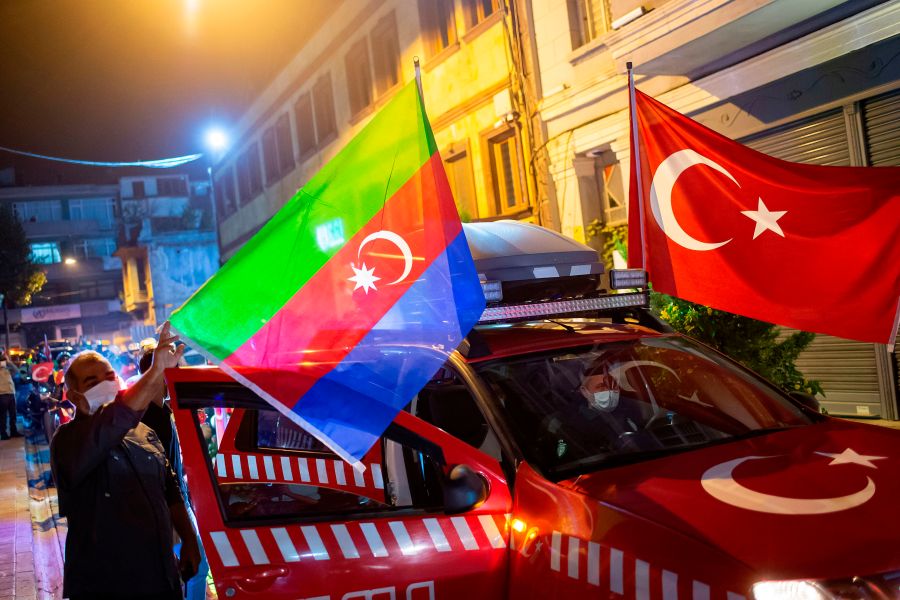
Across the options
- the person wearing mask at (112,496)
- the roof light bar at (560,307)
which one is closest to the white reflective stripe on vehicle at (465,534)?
the roof light bar at (560,307)

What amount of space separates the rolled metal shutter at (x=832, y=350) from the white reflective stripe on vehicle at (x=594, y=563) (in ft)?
25.9

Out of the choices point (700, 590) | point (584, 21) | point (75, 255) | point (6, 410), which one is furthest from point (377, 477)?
point (75, 255)

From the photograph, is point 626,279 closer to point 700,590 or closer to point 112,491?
point 700,590

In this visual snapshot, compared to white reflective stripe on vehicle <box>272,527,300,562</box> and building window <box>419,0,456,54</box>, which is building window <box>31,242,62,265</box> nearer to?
building window <box>419,0,456,54</box>

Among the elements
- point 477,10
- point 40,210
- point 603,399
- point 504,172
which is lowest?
point 603,399

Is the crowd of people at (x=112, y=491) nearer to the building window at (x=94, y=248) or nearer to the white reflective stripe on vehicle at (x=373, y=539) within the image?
the white reflective stripe on vehicle at (x=373, y=539)

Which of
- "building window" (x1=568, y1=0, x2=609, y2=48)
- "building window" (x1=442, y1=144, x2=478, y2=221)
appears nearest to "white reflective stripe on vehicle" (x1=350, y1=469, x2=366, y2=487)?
"building window" (x1=568, y1=0, x2=609, y2=48)

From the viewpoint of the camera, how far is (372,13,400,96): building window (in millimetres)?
18766

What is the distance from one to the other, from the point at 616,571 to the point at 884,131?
8053 millimetres

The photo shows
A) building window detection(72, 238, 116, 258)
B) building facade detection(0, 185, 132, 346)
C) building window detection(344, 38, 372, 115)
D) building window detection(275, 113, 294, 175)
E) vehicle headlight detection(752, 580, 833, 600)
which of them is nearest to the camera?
vehicle headlight detection(752, 580, 833, 600)

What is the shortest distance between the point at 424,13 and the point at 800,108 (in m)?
9.71

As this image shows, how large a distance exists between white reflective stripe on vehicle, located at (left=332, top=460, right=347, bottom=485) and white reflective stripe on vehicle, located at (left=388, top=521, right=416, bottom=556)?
895 millimetres

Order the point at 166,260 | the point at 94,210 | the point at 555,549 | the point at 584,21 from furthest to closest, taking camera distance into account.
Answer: the point at 94,210 < the point at 166,260 < the point at 584,21 < the point at 555,549

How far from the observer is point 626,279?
4418 millimetres
